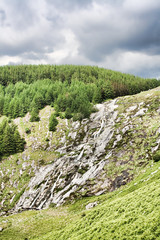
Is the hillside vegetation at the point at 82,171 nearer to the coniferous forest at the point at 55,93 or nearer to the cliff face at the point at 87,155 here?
the cliff face at the point at 87,155

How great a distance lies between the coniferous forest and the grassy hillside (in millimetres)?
35199

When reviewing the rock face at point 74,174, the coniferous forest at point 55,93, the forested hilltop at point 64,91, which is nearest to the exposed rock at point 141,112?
the rock face at point 74,174

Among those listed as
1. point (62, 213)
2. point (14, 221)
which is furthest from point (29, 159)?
point (62, 213)

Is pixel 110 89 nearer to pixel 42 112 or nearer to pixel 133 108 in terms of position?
pixel 133 108

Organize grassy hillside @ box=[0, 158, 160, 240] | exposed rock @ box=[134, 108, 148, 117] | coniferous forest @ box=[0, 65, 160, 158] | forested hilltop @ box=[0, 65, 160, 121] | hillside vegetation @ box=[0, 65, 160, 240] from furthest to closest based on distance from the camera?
forested hilltop @ box=[0, 65, 160, 121]
coniferous forest @ box=[0, 65, 160, 158]
exposed rock @ box=[134, 108, 148, 117]
hillside vegetation @ box=[0, 65, 160, 240]
grassy hillside @ box=[0, 158, 160, 240]

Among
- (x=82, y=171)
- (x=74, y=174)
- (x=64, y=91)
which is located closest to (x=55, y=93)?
(x=64, y=91)

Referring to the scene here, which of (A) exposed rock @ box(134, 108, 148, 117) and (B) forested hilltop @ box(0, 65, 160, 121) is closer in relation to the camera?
(A) exposed rock @ box(134, 108, 148, 117)

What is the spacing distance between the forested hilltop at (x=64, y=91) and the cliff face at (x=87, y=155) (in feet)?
43.9

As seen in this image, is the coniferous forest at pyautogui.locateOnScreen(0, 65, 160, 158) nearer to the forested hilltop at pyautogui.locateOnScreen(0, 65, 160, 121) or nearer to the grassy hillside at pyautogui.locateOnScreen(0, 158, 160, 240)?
the forested hilltop at pyautogui.locateOnScreen(0, 65, 160, 121)

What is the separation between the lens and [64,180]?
Answer: 45875mm

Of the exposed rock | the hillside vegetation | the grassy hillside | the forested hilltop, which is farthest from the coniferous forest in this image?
the grassy hillside

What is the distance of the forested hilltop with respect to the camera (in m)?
87.2

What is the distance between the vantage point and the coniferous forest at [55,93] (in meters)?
73.5

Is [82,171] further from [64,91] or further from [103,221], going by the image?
[64,91]
